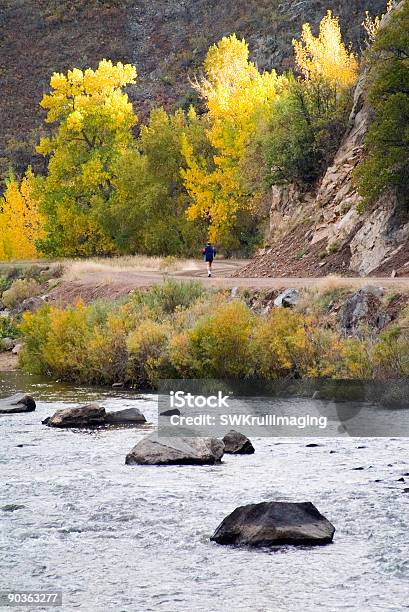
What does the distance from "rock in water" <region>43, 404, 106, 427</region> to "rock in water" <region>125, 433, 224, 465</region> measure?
3.11 meters

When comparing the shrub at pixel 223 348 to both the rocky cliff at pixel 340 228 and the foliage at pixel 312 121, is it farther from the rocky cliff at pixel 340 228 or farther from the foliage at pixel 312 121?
the foliage at pixel 312 121

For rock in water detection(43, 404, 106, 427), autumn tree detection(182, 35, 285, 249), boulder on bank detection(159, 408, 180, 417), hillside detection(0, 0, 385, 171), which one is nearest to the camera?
rock in water detection(43, 404, 106, 427)

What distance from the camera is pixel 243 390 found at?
21.1 meters

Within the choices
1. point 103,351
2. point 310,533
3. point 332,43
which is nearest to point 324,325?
point 103,351

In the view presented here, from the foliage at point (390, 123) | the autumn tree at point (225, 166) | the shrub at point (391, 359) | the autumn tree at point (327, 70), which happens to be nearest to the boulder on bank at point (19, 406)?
the shrub at point (391, 359)

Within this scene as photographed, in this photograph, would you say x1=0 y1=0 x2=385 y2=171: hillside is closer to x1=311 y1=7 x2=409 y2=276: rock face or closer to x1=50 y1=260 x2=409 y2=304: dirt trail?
x1=311 y1=7 x2=409 y2=276: rock face

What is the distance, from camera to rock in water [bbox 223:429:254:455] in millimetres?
14906

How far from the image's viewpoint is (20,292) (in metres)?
41.5

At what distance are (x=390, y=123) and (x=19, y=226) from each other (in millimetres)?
38194

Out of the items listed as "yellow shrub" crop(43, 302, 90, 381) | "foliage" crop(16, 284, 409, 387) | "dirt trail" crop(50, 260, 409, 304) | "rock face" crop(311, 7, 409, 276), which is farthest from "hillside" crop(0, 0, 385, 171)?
"yellow shrub" crop(43, 302, 90, 381)

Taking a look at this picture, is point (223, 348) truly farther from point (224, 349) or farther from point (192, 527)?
point (192, 527)

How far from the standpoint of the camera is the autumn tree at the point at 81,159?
53312 mm

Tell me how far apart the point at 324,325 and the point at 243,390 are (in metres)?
2.51

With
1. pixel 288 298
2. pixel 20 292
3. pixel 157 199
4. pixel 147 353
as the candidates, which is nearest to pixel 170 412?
pixel 147 353
